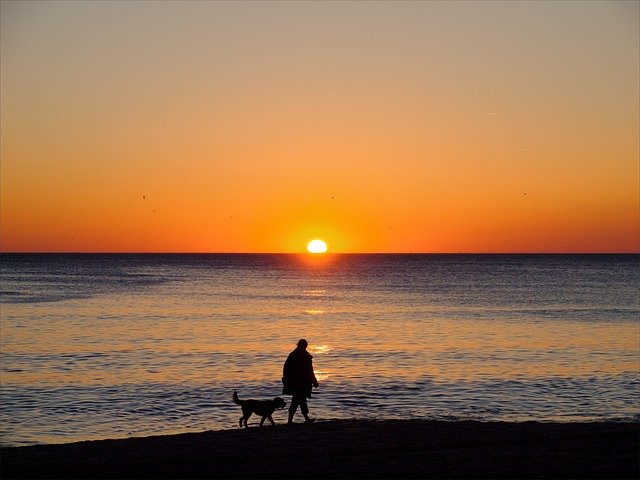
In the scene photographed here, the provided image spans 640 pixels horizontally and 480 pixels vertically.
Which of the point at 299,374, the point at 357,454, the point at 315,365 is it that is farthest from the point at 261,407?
the point at 315,365

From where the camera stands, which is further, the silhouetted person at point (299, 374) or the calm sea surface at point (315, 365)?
the calm sea surface at point (315, 365)

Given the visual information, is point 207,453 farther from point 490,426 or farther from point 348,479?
point 490,426

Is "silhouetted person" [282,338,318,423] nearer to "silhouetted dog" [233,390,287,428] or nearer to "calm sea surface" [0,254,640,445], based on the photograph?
"silhouetted dog" [233,390,287,428]

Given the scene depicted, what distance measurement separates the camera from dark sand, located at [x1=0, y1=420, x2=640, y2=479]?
13.1m

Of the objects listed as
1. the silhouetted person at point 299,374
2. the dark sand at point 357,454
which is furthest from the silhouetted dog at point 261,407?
the dark sand at point 357,454

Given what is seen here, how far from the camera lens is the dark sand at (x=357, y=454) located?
13.1 meters

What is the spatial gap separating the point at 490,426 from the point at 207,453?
6.31 m

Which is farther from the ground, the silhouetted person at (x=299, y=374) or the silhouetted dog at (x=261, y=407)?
the silhouetted person at (x=299, y=374)

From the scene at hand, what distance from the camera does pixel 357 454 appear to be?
14398mm

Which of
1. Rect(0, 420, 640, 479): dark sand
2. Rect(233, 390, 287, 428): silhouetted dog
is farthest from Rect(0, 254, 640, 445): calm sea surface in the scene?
Rect(0, 420, 640, 479): dark sand

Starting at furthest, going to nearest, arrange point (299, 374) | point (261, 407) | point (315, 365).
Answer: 1. point (315, 365)
2. point (261, 407)
3. point (299, 374)

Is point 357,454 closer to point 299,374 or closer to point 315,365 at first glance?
point 299,374

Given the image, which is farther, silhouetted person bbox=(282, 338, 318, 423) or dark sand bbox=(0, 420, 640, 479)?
silhouetted person bbox=(282, 338, 318, 423)

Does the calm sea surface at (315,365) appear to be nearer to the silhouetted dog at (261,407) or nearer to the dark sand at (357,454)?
the silhouetted dog at (261,407)
